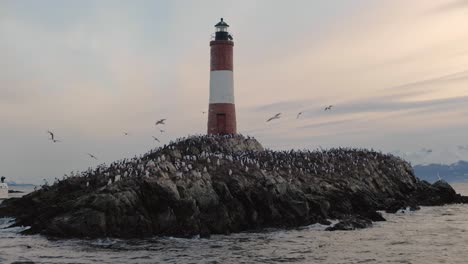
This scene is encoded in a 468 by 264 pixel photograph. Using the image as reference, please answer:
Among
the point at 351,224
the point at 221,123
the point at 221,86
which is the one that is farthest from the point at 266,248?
the point at 221,86

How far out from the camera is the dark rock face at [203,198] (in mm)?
30250

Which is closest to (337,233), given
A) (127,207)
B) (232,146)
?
(127,207)

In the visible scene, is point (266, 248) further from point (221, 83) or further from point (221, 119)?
point (221, 83)

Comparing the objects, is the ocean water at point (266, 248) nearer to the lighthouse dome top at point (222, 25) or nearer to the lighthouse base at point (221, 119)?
the lighthouse base at point (221, 119)

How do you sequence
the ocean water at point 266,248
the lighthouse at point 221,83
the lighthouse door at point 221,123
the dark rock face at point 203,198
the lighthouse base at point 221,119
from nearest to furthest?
the ocean water at point 266,248 → the dark rock face at point 203,198 → the lighthouse at point 221,83 → the lighthouse base at point 221,119 → the lighthouse door at point 221,123

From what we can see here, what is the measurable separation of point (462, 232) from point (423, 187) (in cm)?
2518

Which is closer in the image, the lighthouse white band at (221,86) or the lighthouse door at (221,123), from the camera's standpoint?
the lighthouse white band at (221,86)

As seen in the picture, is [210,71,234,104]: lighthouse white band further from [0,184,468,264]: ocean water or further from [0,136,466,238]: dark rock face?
[0,184,468,264]: ocean water

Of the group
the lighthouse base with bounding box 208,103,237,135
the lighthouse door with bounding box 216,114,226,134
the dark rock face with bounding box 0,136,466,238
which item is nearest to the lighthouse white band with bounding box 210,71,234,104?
the lighthouse base with bounding box 208,103,237,135

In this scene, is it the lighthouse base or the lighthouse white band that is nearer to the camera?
the lighthouse white band

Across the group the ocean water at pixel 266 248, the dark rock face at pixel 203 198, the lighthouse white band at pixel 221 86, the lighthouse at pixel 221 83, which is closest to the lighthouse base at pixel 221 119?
the lighthouse at pixel 221 83

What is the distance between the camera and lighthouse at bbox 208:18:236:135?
5869 centimetres

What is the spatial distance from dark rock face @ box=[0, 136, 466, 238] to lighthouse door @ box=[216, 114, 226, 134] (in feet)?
21.3

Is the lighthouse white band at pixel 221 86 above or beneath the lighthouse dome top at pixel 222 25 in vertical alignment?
beneath
